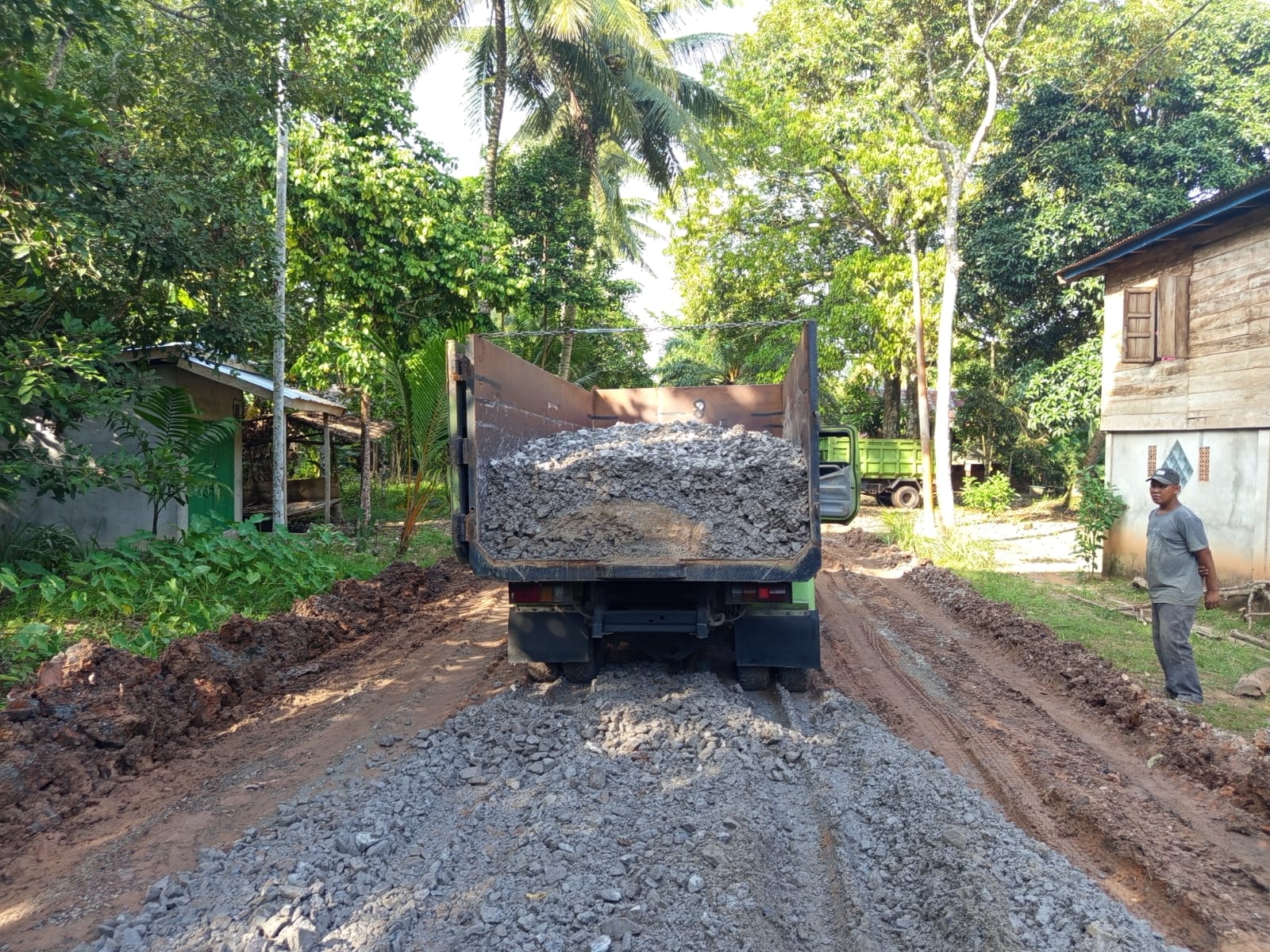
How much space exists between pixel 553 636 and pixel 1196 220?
338 inches

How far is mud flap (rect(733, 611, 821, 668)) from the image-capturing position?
16.6ft

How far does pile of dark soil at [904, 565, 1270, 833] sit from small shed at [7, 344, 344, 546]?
8.11 m

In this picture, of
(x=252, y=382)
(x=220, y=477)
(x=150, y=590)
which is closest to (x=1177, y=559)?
(x=150, y=590)

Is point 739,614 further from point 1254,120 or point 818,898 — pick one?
point 1254,120

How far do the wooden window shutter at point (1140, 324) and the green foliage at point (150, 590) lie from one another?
10027mm

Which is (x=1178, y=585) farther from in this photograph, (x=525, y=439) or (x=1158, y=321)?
(x=1158, y=321)

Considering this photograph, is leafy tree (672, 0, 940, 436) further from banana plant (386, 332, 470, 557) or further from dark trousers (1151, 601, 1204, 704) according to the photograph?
dark trousers (1151, 601, 1204, 704)

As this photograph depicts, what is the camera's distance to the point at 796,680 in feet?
17.5

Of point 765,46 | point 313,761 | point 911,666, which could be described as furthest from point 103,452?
point 765,46

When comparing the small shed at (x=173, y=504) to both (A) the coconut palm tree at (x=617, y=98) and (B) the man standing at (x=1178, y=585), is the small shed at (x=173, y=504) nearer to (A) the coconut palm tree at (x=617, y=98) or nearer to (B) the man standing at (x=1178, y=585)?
(A) the coconut palm tree at (x=617, y=98)

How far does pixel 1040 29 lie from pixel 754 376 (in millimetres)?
11437

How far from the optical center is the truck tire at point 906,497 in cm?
2053

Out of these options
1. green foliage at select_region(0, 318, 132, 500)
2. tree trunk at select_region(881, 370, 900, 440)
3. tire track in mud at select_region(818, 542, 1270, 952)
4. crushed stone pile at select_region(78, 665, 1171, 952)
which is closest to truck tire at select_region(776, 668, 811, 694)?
tire track in mud at select_region(818, 542, 1270, 952)

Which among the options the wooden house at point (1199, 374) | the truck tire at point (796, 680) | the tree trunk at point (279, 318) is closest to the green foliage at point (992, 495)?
the wooden house at point (1199, 374)
